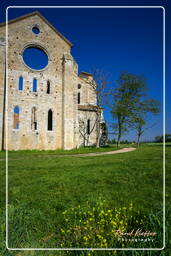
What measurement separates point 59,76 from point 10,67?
173 inches

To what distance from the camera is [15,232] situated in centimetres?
193

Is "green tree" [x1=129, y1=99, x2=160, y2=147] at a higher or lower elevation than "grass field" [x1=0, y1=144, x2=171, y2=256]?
higher

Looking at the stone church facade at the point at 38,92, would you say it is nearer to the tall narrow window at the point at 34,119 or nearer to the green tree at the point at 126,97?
the tall narrow window at the point at 34,119

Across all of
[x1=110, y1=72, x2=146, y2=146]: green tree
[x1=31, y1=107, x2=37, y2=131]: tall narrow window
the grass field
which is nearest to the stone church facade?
[x1=31, y1=107, x2=37, y2=131]: tall narrow window

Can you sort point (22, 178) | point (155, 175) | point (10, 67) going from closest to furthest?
point (155, 175)
point (22, 178)
point (10, 67)

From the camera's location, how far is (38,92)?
14773 mm

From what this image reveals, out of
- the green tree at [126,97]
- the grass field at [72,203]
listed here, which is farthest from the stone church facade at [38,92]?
the green tree at [126,97]

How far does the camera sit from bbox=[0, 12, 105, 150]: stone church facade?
44.9 feet

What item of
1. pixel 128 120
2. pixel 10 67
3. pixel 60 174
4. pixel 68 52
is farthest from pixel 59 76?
pixel 128 120

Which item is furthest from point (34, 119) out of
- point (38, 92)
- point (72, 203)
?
point (72, 203)

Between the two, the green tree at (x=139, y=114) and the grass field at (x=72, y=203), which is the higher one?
the green tree at (x=139, y=114)

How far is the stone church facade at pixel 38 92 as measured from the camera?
538 inches

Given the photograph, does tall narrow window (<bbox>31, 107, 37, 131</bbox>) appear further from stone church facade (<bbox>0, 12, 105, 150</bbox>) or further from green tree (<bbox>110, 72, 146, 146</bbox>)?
green tree (<bbox>110, 72, 146, 146</bbox>)

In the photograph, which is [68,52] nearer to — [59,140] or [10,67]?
[10,67]
